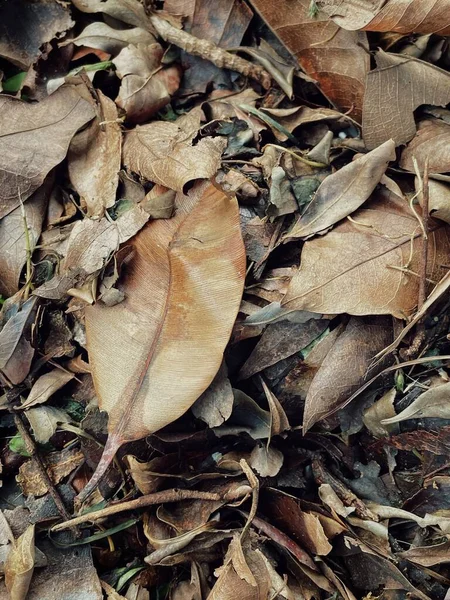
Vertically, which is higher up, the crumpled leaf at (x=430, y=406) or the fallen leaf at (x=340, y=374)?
the fallen leaf at (x=340, y=374)

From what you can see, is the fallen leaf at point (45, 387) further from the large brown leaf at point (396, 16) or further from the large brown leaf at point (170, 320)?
the large brown leaf at point (396, 16)

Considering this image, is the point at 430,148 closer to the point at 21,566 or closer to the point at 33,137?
the point at 33,137

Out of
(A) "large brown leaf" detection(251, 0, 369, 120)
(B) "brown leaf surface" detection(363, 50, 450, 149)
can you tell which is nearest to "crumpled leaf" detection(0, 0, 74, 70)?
(A) "large brown leaf" detection(251, 0, 369, 120)

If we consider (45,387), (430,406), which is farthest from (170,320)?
(430,406)

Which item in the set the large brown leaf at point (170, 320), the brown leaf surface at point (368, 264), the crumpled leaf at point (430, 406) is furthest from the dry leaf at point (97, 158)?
the crumpled leaf at point (430, 406)

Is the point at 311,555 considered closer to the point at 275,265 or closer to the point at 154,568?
the point at 154,568

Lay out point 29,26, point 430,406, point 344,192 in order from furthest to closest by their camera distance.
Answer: point 29,26
point 344,192
point 430,406
